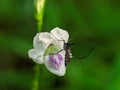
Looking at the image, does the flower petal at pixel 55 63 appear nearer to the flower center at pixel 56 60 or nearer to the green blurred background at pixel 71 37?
the flower center at pixel 56 60

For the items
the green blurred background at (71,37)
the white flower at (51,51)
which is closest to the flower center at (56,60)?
the white flower at (51,51)

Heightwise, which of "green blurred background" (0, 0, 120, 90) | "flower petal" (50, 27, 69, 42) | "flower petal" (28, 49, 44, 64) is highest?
"flower petal" (50, 27, 69, 42)

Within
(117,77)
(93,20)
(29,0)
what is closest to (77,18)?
(93,20)

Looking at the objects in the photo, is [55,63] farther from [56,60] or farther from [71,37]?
[71,37]

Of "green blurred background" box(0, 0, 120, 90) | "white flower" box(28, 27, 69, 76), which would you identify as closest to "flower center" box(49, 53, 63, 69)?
"white flower" box(28, 27, 69, 76)

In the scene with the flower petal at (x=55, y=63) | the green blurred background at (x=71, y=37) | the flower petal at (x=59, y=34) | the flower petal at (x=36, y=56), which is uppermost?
the flower petal at (x=59, y=34)

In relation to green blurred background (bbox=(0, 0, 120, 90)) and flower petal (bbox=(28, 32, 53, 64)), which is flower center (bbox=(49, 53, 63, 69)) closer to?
flower petal (bbox=(28, 32, 53, 64))
